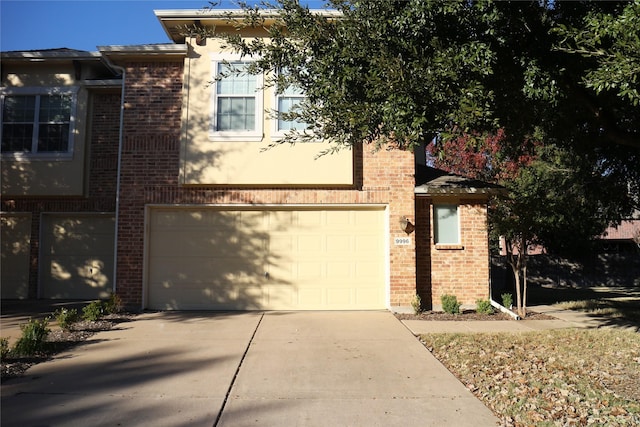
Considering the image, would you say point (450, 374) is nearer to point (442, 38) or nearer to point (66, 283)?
point (442, 38)

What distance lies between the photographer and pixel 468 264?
11.2 metres

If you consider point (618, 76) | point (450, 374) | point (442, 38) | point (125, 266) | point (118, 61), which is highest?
point (118, 61)

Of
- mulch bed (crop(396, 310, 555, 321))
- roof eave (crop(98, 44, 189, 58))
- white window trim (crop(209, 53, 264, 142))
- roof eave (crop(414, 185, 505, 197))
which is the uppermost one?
roof eave (crop(98, 44, 189, 58))

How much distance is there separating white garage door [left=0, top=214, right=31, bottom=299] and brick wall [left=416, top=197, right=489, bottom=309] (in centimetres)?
967

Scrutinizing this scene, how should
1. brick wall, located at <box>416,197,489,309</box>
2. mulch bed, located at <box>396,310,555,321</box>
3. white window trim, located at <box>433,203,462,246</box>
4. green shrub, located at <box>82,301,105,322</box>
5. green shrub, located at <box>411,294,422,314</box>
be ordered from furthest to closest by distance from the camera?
white window trim, located at <box>433,203,462,246</box> < brick wall, located at <box>416,197,489,309</box> < green shrub, located at <box>411,294,422,314</box> < mulch bed, located at <box>396,310,555,321</box> < green shrub, located at <box>82,301,105,322</box>

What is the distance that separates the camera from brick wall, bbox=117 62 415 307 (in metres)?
10.8

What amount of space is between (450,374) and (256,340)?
10.5 feet

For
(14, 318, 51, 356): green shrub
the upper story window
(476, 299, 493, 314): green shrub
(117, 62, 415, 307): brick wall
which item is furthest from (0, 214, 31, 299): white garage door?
(476, 299, 493, 314): green shrub

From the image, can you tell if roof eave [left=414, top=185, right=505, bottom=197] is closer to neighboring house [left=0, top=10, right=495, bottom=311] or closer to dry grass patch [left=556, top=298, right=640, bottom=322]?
neighboring house [left=0, top=10, right=495, bottom=311]

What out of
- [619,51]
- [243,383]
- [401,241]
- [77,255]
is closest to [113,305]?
[77,255]

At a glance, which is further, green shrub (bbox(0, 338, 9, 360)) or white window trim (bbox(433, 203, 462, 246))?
white window trim (bbox(433, 203, 462, 246))

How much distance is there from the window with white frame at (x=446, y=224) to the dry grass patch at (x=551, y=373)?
10.0 ft

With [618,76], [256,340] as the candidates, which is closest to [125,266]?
[256,340]

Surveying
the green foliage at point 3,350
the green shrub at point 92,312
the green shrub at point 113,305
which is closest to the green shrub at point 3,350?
the green foliage at point 3,350
